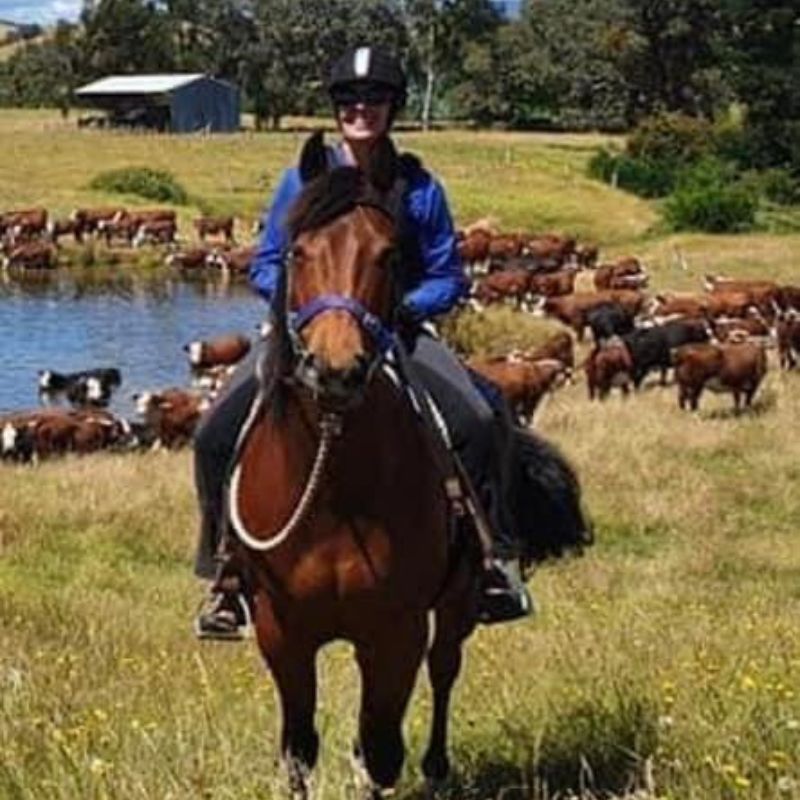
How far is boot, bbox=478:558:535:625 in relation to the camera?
6105mm

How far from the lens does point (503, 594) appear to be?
6.18 metres

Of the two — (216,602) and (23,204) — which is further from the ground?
(216,602)

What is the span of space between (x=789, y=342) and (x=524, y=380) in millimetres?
6618

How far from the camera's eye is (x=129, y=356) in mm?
34625

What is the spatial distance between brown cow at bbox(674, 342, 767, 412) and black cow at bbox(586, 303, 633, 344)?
7.24 meters

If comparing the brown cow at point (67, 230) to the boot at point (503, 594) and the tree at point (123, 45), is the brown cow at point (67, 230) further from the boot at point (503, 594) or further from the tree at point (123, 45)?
the tree at point (123, 45)

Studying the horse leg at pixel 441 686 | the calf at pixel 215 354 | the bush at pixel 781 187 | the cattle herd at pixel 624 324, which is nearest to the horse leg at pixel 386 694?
the horse leg at pixel 441 686

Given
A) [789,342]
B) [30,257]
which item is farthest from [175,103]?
[789,342]

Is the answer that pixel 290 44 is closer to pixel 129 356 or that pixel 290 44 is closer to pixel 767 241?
pixel 767 241

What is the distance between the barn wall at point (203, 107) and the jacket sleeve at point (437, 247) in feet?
302

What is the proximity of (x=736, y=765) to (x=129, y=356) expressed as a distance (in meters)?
30.0

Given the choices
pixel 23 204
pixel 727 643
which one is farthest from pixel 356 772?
pixel 23 204

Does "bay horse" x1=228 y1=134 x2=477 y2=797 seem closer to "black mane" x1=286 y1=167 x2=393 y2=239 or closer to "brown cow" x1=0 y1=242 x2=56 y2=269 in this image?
"black mane" x1=286 y1=167 x2=393 y2=239

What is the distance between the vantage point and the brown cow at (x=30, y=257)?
157 feet
